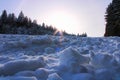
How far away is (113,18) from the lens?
32.7 m

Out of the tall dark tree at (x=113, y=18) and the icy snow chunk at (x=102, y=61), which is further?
the tall dark tree at (x=113, y=18)

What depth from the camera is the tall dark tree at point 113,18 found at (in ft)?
103

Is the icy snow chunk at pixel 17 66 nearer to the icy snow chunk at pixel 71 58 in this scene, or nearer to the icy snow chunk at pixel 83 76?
the icy snow chunk at pixel 71 58

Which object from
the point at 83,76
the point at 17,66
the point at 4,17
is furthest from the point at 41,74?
the point at 4,17

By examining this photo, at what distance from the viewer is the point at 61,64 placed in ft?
15.2

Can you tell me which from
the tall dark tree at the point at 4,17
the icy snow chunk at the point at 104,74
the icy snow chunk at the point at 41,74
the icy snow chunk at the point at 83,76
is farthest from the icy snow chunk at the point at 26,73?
the tall dark tree at the point at 4,17

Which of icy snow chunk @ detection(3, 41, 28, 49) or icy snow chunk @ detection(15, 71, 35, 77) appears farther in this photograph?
icy snow chunk @ detection(3, 41, 28, 49)

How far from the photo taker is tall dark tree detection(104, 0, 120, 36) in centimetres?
3136

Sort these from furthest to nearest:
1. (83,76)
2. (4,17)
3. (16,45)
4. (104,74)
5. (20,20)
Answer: (20,20) → (4,17) → (16,45) → (104,74) → (83,76)

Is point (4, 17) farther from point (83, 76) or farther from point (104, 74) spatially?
point (83, 76)

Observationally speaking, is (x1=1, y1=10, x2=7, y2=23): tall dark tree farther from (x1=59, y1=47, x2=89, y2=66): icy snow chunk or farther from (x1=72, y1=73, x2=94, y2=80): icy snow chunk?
(x1=72, y1=73, x2=94, y2=80): icy snow chunk

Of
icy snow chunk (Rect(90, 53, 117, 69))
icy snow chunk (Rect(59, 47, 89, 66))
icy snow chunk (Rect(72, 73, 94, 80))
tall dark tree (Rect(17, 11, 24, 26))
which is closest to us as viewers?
icy snow chunk (Rect(72, 73, 94, 80))

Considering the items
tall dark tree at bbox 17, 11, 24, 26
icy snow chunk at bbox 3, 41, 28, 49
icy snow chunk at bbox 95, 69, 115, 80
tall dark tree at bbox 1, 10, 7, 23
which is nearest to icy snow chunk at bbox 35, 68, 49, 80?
icy snow chunk at bbox 95, 69, 115, 80

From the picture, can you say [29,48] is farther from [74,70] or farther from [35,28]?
[35,28]
